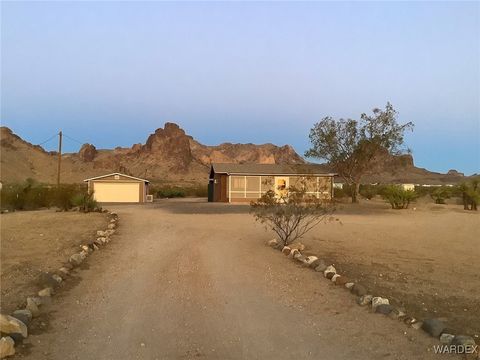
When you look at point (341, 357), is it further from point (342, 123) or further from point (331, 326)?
point (342, 123)

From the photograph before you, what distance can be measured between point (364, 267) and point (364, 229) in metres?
10.0

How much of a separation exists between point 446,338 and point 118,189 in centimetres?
4597

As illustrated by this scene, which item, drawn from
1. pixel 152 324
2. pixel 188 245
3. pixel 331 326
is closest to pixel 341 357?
pixel 331 326

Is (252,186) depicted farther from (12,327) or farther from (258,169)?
(12,327)

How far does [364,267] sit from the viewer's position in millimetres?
12242

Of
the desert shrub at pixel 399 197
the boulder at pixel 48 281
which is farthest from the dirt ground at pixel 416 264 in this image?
the desert shrub at pixel 399 197

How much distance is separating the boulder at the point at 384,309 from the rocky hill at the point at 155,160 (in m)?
74.4

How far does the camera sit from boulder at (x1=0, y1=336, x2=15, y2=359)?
6230 mm

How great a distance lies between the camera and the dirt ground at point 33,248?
32.6 ft

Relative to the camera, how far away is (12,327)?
22.7 feet

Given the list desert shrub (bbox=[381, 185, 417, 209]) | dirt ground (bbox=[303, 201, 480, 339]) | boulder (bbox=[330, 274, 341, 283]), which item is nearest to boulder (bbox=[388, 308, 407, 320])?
dirt ground (bbox=[303, 201, 480, 339])

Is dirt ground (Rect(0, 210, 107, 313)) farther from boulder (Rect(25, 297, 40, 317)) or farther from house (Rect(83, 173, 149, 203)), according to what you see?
house (Rect(83, 173, 149, 203))

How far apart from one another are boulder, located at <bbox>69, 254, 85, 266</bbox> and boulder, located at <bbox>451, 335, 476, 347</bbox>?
8.63 metres

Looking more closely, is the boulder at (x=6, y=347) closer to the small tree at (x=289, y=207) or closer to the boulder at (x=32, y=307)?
the boulder at (x=32, y=307)
